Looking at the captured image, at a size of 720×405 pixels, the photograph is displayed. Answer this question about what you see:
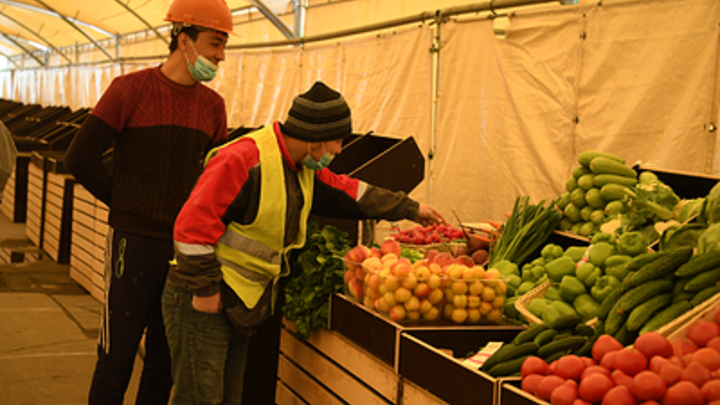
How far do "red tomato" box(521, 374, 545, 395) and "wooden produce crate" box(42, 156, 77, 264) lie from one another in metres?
6.57

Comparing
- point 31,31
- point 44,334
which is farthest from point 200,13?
point 31,31

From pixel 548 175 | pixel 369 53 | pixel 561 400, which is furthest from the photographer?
pixel 369 53

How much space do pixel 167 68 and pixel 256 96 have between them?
7.98 m

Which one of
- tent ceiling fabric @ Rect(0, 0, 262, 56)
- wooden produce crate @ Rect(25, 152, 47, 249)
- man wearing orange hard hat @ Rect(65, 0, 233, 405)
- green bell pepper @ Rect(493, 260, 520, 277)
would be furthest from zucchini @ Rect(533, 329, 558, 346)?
tent ceiling fabric @ Rect(0, 0, 262, 56)

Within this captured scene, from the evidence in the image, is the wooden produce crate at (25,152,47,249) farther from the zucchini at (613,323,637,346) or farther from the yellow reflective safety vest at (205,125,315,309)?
the zucchini at (613,323,637,346)

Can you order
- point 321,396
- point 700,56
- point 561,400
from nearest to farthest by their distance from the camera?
point 561,400 → point 321,396 → point 700,56

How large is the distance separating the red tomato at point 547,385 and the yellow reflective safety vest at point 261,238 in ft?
3.63

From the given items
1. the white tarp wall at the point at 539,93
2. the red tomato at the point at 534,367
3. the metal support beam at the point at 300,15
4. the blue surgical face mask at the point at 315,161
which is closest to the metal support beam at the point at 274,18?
the metal support beam at the point at 300,15

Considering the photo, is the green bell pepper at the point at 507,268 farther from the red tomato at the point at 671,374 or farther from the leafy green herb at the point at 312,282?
the red tomato at the point at 671,374

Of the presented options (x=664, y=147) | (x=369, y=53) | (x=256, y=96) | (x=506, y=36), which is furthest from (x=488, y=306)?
(x=256, y=96)

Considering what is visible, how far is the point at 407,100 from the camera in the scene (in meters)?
7.02

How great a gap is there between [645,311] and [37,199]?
8.33m

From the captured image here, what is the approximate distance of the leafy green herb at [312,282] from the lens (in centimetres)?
273

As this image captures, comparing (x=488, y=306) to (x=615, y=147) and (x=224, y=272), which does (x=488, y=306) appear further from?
(x=615, y=147)
